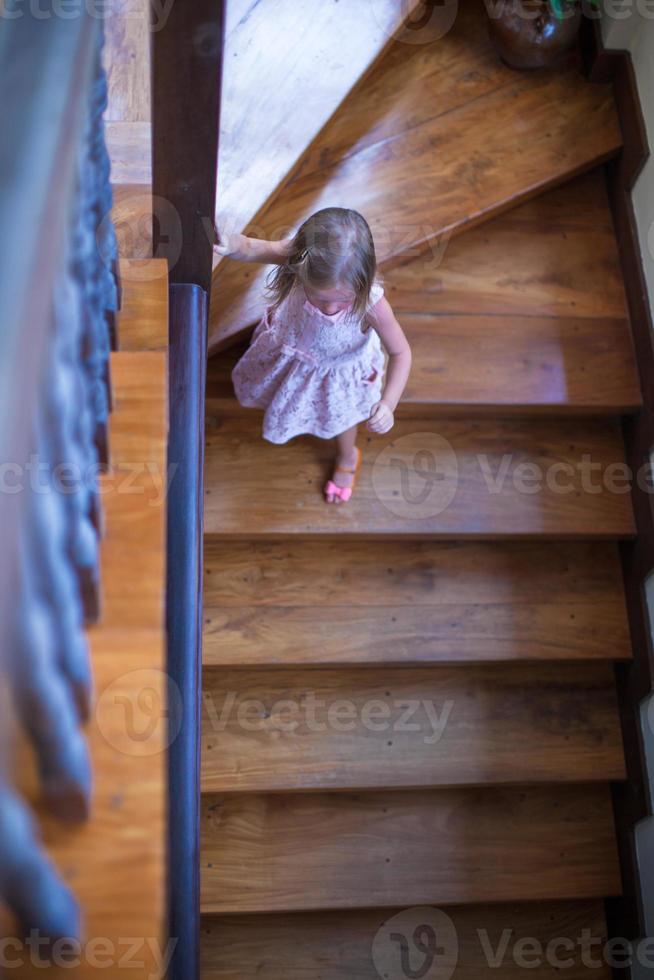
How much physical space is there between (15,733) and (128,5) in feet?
5.72

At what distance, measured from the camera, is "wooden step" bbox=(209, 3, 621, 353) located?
228 cm

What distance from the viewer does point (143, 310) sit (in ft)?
5.56

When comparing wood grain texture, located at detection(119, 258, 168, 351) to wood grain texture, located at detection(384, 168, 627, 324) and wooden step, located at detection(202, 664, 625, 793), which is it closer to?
wood grain texture, located at detection(384, 168, 627, 324)

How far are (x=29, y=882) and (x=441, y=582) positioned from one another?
1.87 m

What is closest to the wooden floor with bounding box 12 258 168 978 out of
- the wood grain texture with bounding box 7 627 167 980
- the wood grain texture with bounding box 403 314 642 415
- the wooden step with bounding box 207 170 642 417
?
the wood grain texture with bounding box 7 627 167 980

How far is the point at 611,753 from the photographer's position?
2.65 m

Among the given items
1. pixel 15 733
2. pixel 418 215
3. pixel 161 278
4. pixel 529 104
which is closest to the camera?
pixel 15 733

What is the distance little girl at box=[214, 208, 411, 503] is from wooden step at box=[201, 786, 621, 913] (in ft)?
2.81

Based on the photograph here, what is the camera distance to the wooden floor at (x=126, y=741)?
95 centimetres

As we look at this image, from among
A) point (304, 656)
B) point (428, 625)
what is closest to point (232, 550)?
point (304, 656)

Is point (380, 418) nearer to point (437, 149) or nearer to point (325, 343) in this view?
point (325, 343)

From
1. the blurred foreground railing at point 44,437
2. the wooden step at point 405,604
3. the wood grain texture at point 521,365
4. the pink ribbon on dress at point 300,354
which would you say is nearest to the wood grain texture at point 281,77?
the pink ribbon on dress at point 300,354

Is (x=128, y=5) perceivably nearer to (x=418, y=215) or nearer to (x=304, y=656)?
(x=418, y=215)

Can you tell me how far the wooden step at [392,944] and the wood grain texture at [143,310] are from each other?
Answer: 1688 millimetres
